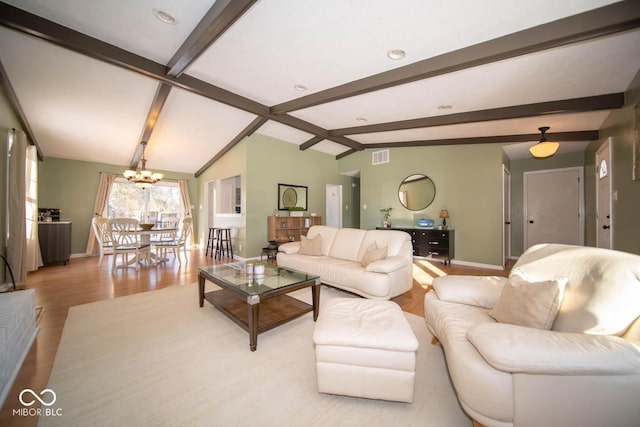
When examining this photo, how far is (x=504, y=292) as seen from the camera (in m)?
1.62

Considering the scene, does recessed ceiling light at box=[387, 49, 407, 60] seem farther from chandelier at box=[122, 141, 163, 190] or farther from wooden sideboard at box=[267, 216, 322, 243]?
chandelier at box=[122, 141, 163, 190]

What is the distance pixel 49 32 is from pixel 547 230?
28.9 ft

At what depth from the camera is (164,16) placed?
7.86ft

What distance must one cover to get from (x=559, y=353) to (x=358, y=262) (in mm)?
2458

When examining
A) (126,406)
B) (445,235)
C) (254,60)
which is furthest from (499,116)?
(126,406)

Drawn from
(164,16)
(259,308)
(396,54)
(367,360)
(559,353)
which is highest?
(164,16)

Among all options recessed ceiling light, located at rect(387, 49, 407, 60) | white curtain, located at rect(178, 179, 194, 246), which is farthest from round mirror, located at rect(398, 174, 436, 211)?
white curtain, located at rect(178, 179, 194, 246)

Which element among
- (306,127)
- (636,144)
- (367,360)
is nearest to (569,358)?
(367,360)

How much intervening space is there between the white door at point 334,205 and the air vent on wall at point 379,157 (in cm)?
148

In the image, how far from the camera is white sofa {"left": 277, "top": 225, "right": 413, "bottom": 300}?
279 centimetres

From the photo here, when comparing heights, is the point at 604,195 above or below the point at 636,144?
below

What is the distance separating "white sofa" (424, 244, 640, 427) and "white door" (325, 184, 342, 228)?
248 inches

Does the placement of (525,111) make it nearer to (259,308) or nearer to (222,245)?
(259,308)

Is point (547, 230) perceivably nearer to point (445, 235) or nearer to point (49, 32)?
point (445, 235)
